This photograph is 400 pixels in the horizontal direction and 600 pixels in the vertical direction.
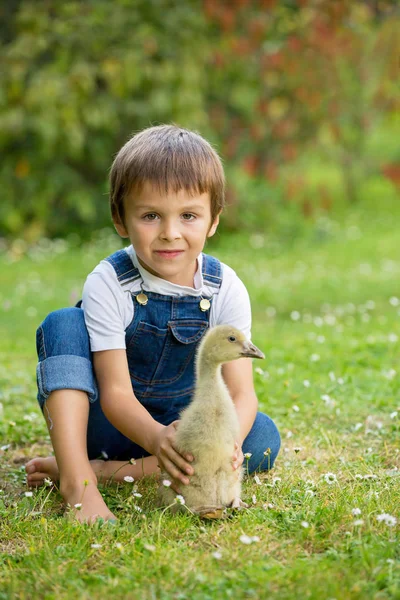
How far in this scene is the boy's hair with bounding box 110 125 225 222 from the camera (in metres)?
3.45

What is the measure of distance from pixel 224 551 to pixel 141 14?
11512 millimetres

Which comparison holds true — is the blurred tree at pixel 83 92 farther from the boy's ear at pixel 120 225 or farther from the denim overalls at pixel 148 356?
the denim overalls at pixel 148 356

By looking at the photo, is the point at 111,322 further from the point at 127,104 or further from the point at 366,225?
the point at 366,225

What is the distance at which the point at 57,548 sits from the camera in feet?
9.23

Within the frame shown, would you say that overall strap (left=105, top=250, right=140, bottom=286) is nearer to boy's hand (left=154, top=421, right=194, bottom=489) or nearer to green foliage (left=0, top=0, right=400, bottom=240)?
boy's hand (left=154, top=421, right=194, bottom=489)

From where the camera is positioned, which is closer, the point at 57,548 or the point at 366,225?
the point at 57,548

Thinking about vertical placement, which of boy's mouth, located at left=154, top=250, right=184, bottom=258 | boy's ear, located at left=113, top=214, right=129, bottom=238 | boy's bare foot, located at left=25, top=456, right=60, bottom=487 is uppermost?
boy's ear, located at left=113, top=214, right=129, bottom=238

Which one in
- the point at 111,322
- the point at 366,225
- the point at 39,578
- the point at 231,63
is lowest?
the point at 39,578

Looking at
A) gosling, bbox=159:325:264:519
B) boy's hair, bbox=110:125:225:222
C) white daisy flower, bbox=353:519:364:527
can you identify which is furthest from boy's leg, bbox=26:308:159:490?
white daisy flower, bbox=353:519:364:527

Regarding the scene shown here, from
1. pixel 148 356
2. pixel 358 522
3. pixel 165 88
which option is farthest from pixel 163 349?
pixel 165 88

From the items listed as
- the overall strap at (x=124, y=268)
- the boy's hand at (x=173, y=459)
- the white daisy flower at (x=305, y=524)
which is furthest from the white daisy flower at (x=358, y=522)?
the overall strap at (x=124, y=268)

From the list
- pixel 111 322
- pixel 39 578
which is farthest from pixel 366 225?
pixel 39 578

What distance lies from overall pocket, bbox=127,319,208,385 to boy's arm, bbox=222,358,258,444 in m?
0.20

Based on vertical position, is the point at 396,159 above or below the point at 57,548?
above
